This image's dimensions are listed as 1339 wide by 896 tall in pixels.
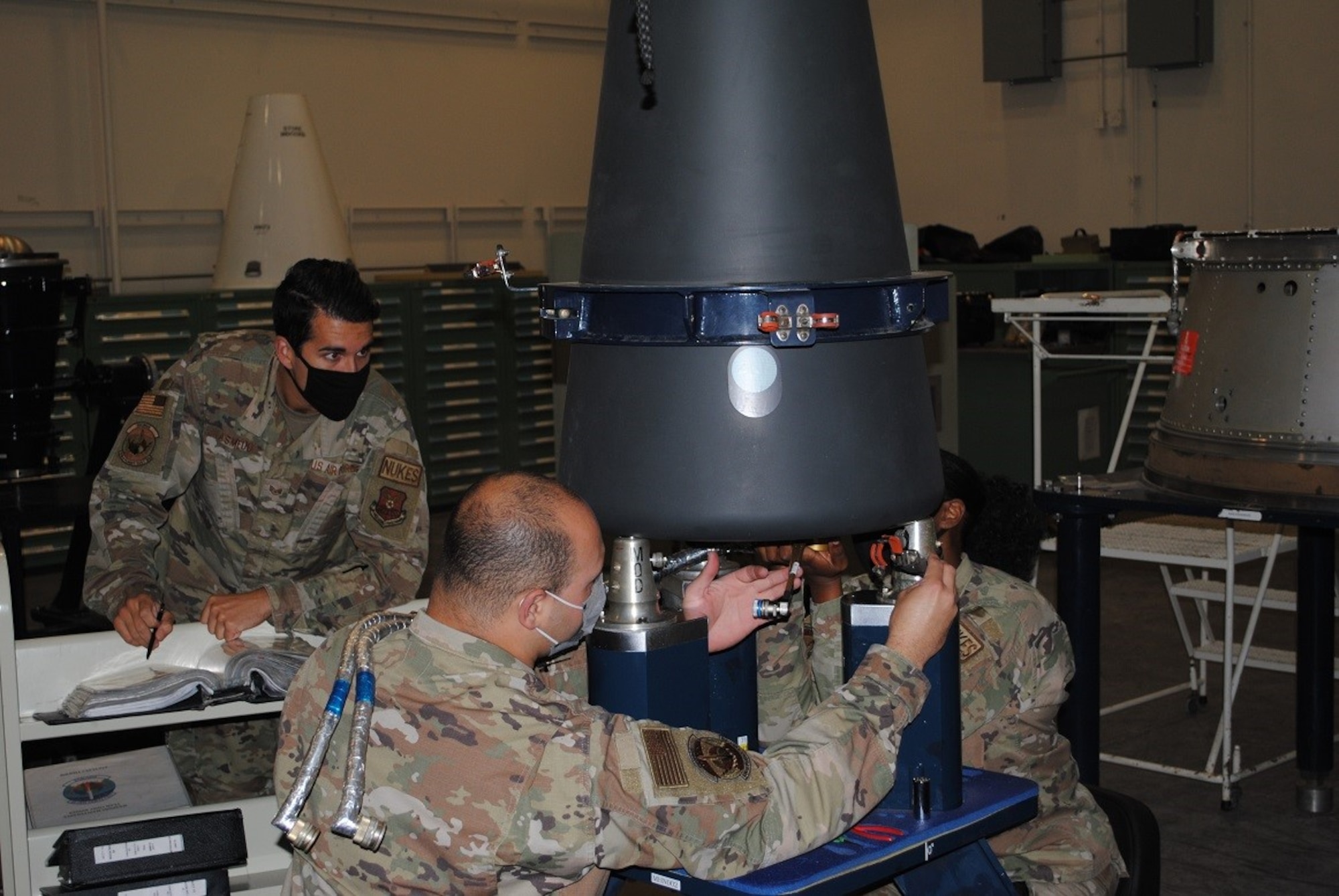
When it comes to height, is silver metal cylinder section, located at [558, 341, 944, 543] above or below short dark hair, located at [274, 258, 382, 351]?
below

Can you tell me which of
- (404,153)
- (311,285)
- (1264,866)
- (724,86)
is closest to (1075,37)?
(404,153)

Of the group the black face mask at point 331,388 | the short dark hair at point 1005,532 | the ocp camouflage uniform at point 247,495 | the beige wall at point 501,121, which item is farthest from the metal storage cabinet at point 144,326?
the short dark hair at point 1005,532

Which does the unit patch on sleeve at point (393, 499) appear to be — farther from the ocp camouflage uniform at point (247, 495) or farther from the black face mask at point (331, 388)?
the black face mask at point (331, 388)

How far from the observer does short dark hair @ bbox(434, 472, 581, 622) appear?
1.51 m

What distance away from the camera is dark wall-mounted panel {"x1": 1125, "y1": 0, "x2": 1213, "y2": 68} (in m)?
7.30

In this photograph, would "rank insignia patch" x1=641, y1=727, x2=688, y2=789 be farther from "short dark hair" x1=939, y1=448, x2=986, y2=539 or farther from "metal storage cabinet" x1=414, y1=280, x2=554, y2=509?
"metal storage cabinet" x1=414, y1=280, x2=554, y2=509

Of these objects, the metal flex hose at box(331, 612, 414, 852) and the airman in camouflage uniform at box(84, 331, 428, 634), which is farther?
the airman in camouflage uniform at box(84, 331, 428, 634)

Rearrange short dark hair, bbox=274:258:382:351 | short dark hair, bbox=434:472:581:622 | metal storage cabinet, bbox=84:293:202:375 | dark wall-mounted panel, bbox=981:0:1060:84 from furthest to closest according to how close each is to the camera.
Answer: dark wall-mounted panel, bbox=981:0:1060:84, metal storage cabinet, bbox=84:293:202:375, short dark hair, bbox=274:258:382:351, short dark hair, bbox=434:472:581:622

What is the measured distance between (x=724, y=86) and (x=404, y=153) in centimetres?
652

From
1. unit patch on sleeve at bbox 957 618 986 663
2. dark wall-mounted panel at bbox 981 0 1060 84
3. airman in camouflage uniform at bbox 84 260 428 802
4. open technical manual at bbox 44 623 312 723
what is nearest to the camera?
unit patch on sleeve at bbox 957 618 986 663

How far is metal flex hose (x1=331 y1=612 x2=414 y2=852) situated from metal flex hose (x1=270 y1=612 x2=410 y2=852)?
0.05ft

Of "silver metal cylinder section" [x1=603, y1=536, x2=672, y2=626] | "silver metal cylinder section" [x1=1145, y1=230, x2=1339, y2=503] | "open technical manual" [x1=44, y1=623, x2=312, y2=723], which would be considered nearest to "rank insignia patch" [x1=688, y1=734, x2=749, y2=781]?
"silver metal cylinder section" [x1=603, y1=536, x2=672, y2=626]

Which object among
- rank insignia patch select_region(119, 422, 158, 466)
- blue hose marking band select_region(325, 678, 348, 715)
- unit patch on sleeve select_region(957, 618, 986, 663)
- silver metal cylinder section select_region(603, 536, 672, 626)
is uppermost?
rank insignia patch select_region(119, 422, 158, 466)

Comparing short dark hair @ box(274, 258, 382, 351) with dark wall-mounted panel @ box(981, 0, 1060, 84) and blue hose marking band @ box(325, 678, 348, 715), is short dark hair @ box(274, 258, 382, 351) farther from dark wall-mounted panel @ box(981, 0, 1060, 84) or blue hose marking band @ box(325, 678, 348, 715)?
dark wall-mounted panel @ box(981, 0, 1060, 84)
